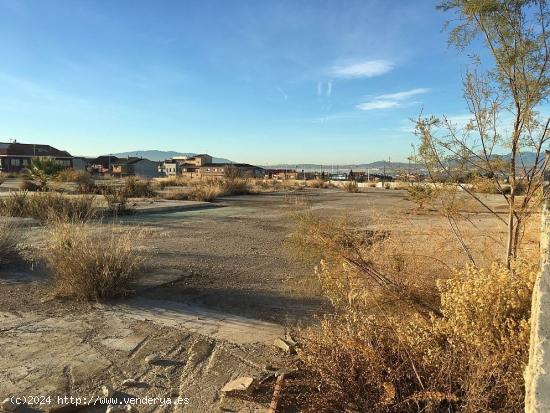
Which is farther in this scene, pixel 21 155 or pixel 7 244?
pixel 21 155

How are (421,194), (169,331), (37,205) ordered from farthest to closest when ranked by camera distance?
(37,205) → (421,194) → (169,331)

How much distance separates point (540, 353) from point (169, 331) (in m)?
3.77

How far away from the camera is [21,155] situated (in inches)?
3472

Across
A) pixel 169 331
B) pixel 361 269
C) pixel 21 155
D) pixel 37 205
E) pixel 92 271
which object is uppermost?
pixel 21 155

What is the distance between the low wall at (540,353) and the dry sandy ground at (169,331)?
1990 mm

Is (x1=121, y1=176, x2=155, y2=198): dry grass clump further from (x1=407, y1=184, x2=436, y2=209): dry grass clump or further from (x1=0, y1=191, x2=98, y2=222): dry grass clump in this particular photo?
(x1=407, y1=184, x2=436, y2=209): dry grass clump

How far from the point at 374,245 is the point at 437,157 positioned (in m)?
1.26

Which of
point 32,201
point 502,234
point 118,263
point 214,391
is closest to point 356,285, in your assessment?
point 214,391

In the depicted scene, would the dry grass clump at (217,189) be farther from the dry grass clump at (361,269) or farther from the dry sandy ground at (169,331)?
the dry grass clump at (361,269)

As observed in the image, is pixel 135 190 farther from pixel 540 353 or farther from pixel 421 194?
pixel 540 353

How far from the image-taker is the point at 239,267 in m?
8.62

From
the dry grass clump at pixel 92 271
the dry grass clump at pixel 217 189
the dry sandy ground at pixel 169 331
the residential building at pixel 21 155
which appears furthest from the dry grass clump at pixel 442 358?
the residential building at pixel 21 155

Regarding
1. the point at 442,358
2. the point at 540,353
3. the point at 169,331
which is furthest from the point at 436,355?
the point at 169,331

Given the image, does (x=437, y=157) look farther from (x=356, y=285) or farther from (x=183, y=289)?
(x=183, y=289)
